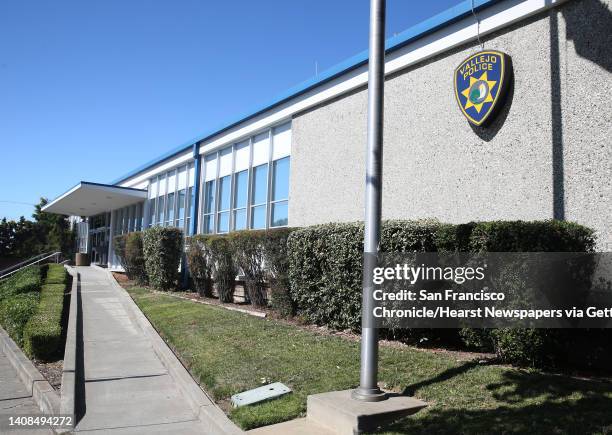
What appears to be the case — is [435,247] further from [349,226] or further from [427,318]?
[349,226]

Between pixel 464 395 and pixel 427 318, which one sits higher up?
pixel 427 318

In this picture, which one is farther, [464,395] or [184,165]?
[184,165]

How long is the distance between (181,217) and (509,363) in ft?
58.5

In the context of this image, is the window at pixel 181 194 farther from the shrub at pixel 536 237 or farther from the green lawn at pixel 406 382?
Result: the shrub at pixel 536 237

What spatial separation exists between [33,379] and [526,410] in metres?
6.50

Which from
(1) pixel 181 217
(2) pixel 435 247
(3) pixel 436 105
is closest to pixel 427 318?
(2) pixel 435 247

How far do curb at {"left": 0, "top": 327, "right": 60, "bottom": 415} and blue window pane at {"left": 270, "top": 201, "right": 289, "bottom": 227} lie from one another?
708 centimetres

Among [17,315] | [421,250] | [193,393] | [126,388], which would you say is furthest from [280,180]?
[193,393]

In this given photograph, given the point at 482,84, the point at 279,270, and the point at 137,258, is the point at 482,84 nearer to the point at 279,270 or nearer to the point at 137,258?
the point at 279,270

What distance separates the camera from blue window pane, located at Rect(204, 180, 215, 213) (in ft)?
63.9

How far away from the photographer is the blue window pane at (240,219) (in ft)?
55.9

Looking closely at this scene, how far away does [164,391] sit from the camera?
7156 millimetres

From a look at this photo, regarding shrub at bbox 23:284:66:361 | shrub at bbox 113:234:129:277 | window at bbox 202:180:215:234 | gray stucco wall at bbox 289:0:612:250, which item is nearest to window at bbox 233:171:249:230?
window at bbox 202:180:215:234

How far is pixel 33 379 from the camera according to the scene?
7676 mm
